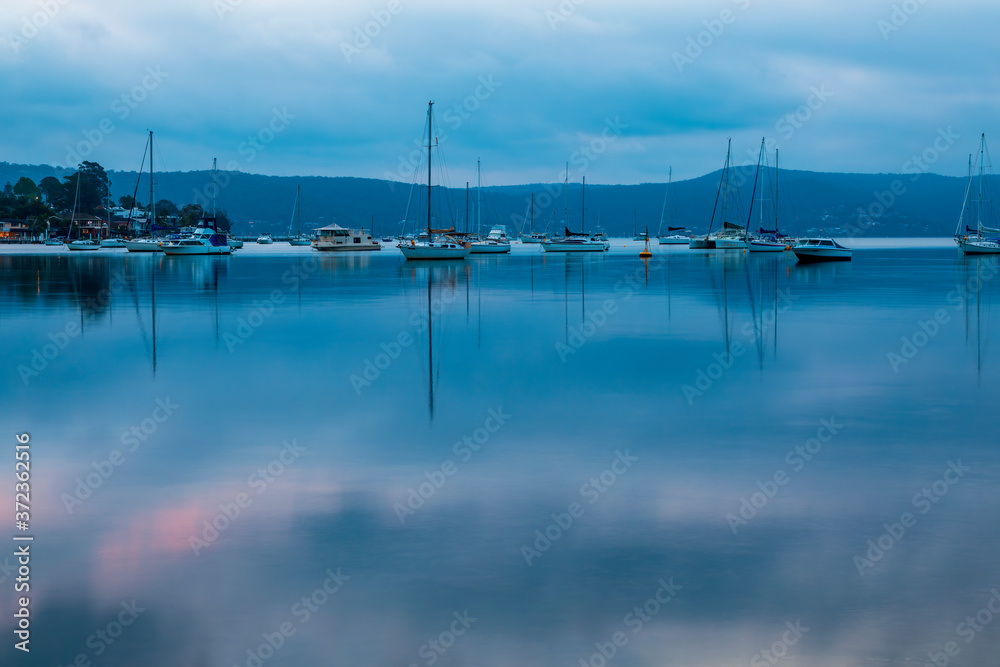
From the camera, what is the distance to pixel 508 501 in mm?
10695

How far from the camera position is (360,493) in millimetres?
10961

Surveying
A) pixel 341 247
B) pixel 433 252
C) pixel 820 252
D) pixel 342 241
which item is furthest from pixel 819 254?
pixel 342 241

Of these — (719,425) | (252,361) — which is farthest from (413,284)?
(719,425)

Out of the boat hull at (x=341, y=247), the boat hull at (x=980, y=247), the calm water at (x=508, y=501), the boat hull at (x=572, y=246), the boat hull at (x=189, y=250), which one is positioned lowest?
the calm water at (x=508, y=501)

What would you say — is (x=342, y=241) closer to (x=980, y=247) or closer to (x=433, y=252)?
(x=433, y=252)

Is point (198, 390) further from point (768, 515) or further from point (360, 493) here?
point (768, 515)

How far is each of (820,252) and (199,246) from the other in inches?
2520

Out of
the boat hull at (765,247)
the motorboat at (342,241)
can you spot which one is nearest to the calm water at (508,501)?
the boat hull at (765,247)

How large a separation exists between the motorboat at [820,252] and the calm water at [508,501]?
64.2 meters

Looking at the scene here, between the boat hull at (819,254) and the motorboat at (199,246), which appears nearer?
the boat hull at (819,254)

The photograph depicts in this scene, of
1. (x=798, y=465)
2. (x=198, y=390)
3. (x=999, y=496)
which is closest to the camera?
(x=999, y=496)

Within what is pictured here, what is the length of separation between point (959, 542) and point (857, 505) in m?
1.34

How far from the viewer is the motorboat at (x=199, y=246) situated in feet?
355

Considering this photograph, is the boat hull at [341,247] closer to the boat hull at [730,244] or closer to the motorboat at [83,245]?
the motorboat at [83,245]
